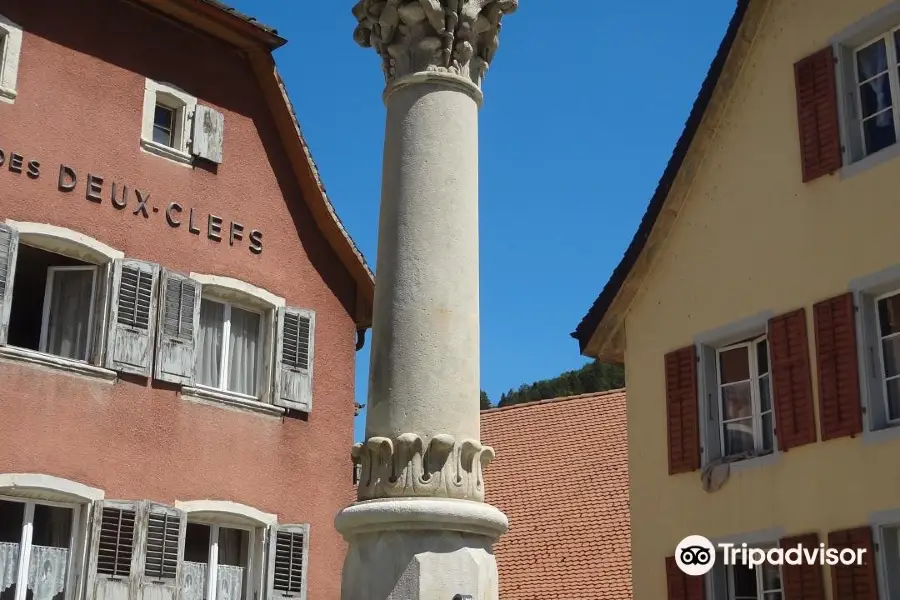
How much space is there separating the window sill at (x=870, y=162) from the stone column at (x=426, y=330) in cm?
603

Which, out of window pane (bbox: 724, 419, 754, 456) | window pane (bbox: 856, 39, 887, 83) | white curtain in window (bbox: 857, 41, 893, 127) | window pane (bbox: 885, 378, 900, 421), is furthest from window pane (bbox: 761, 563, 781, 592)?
window pane (bbox: 856, 39, 887, 83)

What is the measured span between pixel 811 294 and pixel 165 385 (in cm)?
757

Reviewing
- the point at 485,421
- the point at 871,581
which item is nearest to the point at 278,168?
the point at 871,581

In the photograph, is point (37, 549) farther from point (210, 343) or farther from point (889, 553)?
point (889, 553)

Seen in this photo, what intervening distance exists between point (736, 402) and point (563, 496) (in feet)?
30.5

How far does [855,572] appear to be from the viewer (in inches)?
512

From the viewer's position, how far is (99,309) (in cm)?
1541

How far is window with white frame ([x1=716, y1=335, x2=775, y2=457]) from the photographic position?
1491 centimetres

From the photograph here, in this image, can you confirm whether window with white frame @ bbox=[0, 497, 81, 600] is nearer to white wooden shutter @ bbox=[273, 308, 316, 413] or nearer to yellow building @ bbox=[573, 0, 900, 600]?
white wooden shutter @ bbox=[273, 308, 316, 413]

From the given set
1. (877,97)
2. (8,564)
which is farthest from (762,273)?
(8,564)

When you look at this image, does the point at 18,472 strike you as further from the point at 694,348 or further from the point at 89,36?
the point at 694,348

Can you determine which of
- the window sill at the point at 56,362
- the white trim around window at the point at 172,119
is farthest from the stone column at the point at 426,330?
the white trim around window at the point at 172,119

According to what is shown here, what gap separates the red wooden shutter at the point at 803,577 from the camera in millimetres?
13445

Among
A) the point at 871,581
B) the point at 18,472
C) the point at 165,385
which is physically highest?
the point at 165,385
